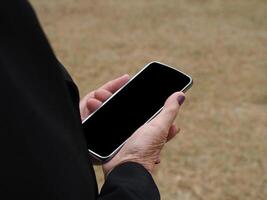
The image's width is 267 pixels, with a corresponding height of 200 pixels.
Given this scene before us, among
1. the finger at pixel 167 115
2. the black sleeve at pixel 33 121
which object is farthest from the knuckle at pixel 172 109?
the black sleeve at pixel 33 121

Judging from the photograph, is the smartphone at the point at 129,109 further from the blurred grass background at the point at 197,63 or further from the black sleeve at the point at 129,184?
the blurred grass background at the point at 197,63

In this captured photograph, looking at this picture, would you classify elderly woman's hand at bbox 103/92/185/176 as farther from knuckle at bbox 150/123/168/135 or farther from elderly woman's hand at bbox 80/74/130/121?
elderly woman's hand at bbox 80/74/130/121

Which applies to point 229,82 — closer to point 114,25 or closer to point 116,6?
point 114,25

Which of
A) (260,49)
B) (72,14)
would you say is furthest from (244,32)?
(72,14)

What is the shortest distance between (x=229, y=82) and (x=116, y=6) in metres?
1.80

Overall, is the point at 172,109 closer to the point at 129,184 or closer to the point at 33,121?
the point at 129,184

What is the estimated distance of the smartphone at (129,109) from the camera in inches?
36.0

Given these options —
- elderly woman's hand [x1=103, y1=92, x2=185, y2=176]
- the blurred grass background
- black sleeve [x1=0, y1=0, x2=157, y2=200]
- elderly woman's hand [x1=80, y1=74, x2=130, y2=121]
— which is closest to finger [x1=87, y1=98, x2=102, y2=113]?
elderly woman's hand [x1=80, y1=74, x2=130, y2=121]

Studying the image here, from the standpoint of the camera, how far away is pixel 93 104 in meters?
1.05

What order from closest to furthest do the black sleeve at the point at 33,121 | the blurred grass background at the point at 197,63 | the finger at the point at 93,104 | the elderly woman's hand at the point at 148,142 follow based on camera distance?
the black sleeve at the point at 33,121, the elderly woman's hand at the point at 148,142, the finger at the point at 93,104, the blurred grass background at the point at 197,63

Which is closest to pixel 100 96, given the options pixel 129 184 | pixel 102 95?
pixel 102 95

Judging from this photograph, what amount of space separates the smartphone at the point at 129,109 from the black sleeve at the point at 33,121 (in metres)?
0.24

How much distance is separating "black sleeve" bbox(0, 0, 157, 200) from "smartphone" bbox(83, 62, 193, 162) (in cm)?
24

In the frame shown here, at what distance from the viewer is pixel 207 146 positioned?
233cm
